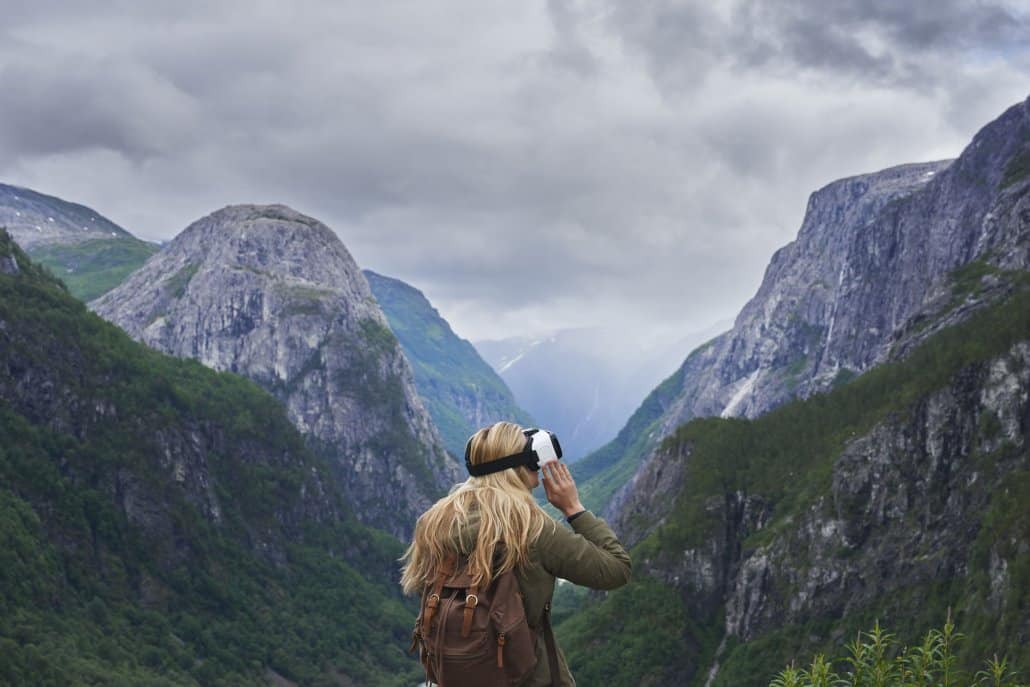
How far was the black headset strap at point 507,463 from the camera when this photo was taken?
37.8 feet

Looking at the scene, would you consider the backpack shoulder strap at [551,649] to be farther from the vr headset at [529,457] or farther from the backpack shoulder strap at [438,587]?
the vr headset at [529,457]

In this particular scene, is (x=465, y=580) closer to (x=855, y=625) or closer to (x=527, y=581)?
(x=527, y=581)

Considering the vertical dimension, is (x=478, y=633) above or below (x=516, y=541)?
below

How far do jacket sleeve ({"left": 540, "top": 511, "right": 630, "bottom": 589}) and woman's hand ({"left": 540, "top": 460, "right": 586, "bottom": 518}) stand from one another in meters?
0.76

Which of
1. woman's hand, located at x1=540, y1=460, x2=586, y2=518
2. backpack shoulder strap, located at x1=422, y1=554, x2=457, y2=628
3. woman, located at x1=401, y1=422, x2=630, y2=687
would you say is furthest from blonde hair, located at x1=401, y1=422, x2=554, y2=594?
woman's hand, located at x1=540, y1=460, x2=586, y2=518

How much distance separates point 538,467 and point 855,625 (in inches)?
8148

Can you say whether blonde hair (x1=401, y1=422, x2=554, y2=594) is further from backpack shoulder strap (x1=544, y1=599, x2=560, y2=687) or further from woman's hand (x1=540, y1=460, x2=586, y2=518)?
backpack shoulder strap (x1=544, y1=599, x2=560, y2=687)

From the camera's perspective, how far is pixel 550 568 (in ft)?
36.4

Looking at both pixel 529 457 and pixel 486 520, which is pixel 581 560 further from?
pixel 529 457

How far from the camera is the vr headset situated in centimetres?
1154

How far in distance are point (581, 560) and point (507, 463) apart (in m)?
1.52

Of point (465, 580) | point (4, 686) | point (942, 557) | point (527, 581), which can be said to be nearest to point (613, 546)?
point (527, 581)

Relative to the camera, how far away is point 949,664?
13.7 meters

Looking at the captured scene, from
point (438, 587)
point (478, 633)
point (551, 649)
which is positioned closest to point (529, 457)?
point (438, 587)
